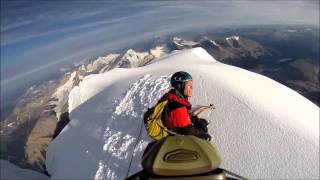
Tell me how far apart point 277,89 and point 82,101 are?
10.6 m

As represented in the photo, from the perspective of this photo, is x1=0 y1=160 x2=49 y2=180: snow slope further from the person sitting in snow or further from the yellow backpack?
the person sitting in snow

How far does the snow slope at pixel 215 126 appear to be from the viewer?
584 inches

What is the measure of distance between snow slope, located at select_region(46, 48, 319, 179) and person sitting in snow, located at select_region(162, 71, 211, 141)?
394 cm

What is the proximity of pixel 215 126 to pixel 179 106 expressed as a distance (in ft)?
26.1

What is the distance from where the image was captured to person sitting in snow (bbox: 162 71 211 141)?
858 centimetres

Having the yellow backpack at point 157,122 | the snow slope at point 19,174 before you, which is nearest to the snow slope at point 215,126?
the yellow backpack at point 157,122

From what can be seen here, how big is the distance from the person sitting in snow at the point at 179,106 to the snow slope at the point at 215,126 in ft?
12.9

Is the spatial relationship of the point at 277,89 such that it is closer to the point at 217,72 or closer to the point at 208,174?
the point at 217,72

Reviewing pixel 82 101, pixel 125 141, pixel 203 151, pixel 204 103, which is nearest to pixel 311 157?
pixel 204 103

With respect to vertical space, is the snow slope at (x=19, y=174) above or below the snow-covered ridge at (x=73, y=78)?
above

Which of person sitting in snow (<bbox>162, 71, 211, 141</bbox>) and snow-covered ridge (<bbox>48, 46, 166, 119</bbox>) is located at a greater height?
person sitting in snow (<bbox>162, 71, 211, 141</bbox>)

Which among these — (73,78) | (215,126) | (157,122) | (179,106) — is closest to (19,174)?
(215,126)

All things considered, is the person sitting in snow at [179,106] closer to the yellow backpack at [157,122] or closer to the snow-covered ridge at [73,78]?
the yellow backpack at [157,122]

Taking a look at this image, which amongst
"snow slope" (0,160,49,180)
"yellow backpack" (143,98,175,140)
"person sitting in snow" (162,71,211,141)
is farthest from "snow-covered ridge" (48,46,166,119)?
"person sitting in snow" (162,71,211,141)
